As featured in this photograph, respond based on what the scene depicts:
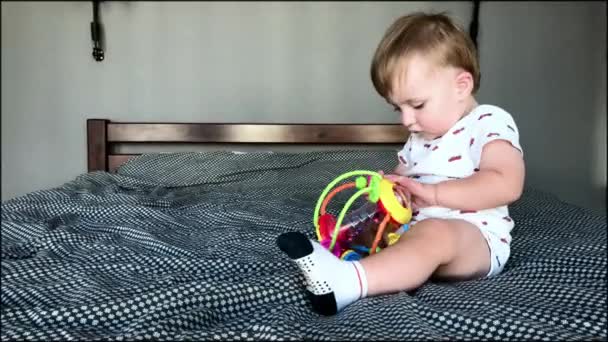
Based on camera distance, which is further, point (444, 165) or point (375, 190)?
point (444, 165)

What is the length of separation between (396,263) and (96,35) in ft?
6.05

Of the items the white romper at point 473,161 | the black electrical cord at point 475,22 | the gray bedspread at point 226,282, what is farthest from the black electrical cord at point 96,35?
the white romper at point 473,161

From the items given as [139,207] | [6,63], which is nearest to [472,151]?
[139,207]

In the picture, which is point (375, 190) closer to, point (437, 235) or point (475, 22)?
point (437, 235)

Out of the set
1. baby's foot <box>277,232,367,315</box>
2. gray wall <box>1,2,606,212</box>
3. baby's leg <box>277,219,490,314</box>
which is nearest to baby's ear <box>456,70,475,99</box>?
baby's leg <box>277,219,490,314</box>

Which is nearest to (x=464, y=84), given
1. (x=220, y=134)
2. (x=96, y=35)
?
(x=220, y=134)

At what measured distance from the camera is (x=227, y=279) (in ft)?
2.49

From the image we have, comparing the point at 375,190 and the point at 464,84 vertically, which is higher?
the point at 464,84

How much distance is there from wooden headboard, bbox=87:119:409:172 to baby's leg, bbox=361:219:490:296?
125cm

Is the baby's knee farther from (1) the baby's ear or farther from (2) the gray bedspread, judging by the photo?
(1) the baby's ear

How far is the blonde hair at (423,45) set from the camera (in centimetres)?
88

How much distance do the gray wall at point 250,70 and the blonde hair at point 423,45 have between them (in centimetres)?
135

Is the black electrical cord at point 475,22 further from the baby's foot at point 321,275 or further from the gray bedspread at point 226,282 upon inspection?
→ the baby's foot at point 321,275

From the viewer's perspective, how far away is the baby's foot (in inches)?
25.9
